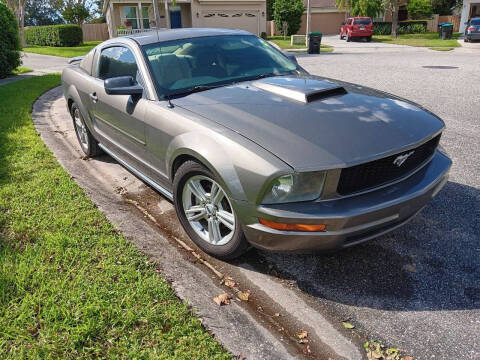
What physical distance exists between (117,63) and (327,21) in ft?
151

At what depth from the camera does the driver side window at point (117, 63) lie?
376cm

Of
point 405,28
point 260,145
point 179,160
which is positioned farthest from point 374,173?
point 405,28

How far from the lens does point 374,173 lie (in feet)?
8.20

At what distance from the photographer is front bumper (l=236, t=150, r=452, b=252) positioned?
7.56ft

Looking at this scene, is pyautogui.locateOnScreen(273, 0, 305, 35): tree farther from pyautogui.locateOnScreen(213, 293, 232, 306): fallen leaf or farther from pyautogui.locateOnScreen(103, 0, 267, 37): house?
pyautogui.locateOnScreen(213, 293, 232, 306): fallen leaf

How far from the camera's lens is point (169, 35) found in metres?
4.00

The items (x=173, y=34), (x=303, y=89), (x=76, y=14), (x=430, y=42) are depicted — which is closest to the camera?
(x=303, y=89)

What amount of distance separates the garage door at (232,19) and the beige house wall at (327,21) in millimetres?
12914

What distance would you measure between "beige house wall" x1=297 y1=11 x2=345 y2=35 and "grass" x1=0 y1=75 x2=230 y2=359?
152 feet

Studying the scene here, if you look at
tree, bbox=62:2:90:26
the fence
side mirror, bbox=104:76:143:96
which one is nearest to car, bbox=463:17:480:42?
side mirror, bbox=104:76:143:96

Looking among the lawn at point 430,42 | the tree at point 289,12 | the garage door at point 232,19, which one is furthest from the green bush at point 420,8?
the garage door at point 232,19

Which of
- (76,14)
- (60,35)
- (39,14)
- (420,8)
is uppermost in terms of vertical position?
(39,14)

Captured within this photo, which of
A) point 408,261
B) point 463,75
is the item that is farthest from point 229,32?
point 463,75

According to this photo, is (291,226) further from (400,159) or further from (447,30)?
(447,30)
